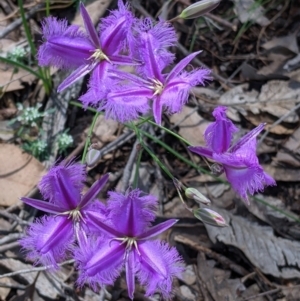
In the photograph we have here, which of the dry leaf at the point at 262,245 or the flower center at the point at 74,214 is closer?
the flower center at the point at 74,214

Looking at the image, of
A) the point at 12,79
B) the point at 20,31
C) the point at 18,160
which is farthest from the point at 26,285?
the point at 20,31

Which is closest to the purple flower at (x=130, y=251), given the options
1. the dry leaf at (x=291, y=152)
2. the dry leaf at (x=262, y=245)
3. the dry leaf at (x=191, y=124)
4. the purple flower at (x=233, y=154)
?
the purple flower at (x=233, y=154)

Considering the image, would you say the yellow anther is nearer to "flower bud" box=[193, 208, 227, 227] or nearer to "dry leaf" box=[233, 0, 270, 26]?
"flower bud" box=[193, 208, 227, 227]

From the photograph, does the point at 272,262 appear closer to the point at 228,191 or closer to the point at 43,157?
the point at 228,191

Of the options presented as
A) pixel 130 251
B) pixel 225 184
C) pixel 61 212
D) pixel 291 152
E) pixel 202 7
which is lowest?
pixel 225 184

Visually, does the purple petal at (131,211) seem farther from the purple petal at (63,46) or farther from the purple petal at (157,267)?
the purple petal at (63,46)

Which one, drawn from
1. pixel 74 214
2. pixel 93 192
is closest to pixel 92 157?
pixel 93 192

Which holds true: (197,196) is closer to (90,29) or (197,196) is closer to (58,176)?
(58,176)
